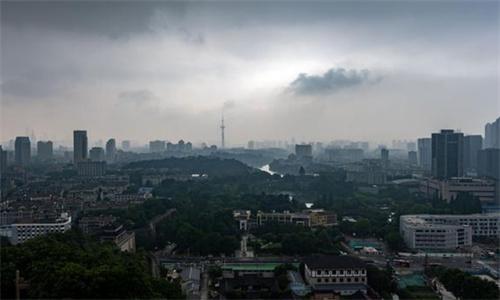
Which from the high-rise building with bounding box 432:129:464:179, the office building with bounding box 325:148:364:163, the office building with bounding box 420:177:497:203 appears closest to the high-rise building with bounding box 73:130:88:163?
the high-rise building with bounding box 432:129:464:179

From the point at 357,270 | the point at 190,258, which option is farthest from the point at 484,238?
the point at 190,258

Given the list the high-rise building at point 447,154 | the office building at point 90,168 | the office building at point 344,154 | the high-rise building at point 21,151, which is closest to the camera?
the high-rise building at point 447,154

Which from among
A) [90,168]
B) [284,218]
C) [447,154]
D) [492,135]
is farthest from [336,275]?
[492,135]

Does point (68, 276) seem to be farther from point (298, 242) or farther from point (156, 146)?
point (156, 146)

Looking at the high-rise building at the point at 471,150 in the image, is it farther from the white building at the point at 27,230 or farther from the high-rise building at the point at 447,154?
the white building at the point at 27,230

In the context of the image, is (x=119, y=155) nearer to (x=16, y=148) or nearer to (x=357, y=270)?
(x=16, y=148)

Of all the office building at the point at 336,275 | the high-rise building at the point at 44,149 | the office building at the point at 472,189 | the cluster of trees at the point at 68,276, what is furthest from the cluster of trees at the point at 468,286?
the high-rise building at the point at 44,149
